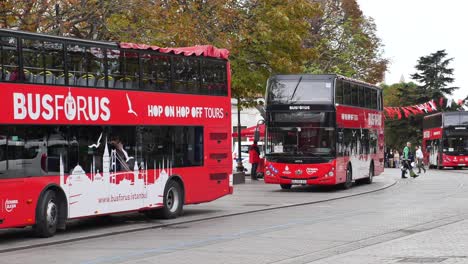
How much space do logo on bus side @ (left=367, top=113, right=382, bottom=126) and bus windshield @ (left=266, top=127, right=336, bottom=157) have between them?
20.9ft

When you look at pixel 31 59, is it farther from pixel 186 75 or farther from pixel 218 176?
pixel 218 176

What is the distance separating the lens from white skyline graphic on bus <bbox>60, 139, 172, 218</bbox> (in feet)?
60.4

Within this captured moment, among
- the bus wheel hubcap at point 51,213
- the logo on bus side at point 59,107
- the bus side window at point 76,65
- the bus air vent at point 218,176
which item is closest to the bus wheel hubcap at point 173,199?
the bus air vent at point 218,176

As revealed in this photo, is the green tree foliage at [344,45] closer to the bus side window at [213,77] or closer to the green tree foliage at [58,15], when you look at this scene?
the green tree foliage at [58,15]

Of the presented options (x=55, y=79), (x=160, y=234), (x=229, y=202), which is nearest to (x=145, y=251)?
(x=160, y=234)

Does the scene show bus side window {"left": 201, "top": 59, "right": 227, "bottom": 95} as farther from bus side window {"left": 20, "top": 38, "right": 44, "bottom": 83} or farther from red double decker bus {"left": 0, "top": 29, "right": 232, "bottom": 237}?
bus side window {"left": 20, "top": 38, "right": 44, "bottom": 83}

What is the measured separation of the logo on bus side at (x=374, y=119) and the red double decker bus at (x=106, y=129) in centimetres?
1567

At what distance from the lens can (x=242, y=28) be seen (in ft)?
113

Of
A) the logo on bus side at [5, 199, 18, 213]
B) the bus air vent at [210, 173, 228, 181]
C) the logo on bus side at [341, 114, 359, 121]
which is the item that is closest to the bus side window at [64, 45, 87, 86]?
the logo on bus side at [5, 199, 18, 213]

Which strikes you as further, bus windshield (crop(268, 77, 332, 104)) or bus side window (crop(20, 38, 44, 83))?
bus windshield (crop(268, 77, 332, 104))

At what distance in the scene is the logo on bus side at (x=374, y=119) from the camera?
128 feet

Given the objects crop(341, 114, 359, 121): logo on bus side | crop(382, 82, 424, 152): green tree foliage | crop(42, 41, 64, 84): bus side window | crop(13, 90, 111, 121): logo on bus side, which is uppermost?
crop(382, 82, 424, 152): green tree foliage

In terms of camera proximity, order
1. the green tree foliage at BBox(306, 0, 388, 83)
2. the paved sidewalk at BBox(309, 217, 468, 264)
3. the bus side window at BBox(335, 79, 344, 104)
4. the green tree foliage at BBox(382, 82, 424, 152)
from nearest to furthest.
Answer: the paved sidewalk at BBox(309, 217, 468, 264) → the bus side window at BBox(335, 79, 344, 104) → the green tree foliage at BBox(306, 0, 388, 83) → the green tree foliage at BBox(382, 82, 424, 152)

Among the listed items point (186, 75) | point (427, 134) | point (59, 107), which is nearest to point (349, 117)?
point (186, 75)
